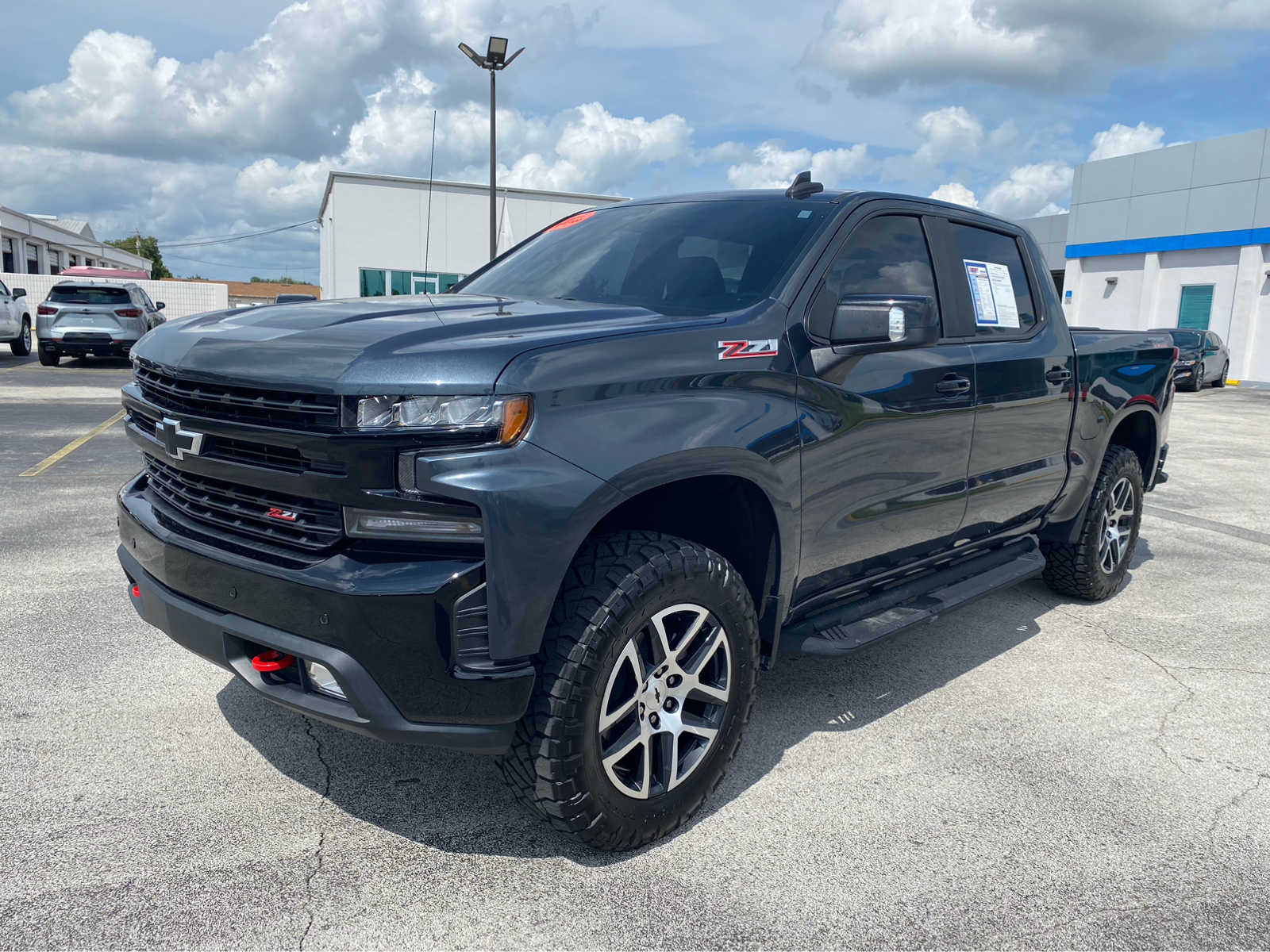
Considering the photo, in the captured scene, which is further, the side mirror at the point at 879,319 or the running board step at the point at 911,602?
the running board step at the point at 911,602

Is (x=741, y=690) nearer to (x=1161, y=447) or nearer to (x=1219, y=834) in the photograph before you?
(x=1219, y=834)

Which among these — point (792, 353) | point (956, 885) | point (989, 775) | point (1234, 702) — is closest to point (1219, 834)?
point (989, 775)

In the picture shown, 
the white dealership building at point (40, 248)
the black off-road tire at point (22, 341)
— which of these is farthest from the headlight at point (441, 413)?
the white dealership building at point (40, 248)

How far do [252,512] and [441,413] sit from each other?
651mm

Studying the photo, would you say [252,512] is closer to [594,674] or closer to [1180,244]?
[594,674]

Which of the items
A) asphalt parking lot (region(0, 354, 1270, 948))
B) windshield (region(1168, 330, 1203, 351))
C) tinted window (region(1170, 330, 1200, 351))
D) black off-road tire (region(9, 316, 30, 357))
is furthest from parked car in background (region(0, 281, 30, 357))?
windshield (region(1168, 330, 1203, 351))

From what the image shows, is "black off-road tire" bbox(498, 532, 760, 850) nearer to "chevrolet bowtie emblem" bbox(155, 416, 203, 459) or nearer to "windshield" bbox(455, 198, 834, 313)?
"windshield" bbox(455, 198, 834, 313)

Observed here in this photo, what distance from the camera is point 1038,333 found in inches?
177

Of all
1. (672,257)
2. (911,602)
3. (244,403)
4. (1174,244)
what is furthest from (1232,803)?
(1174,244)

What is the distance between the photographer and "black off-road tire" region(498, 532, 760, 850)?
250cm

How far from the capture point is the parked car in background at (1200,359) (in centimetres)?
2291

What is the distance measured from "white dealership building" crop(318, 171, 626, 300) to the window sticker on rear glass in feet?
100

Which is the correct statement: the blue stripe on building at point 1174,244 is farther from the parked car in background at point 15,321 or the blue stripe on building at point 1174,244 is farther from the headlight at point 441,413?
the headlight at point 441,413

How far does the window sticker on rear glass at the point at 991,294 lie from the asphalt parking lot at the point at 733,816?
1494 millimetres
